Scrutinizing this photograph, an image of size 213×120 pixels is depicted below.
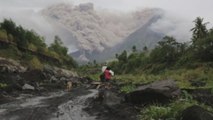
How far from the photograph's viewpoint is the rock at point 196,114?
47.7 feet

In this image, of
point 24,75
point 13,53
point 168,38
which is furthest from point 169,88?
point 168,38

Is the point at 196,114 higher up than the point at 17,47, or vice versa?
the point at 17,47

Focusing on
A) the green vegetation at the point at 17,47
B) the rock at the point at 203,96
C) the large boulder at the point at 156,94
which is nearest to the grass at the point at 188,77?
the rock at the point at 203,96

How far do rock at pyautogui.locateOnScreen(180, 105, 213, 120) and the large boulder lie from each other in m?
5.81

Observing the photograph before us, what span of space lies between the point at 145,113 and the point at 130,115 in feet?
3.47

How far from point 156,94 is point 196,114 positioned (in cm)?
713

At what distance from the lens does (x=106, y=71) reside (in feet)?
105

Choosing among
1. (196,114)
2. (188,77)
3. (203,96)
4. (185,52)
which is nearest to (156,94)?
(203,96)

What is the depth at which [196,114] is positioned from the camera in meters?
14.7

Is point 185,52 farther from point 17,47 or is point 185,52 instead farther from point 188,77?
point 188,77

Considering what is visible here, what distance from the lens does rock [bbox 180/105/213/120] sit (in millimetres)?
14531

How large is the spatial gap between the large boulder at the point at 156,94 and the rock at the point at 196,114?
5.81 m

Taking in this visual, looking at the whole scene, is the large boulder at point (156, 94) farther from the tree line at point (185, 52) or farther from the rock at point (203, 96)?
the tree line at point (185, 52)

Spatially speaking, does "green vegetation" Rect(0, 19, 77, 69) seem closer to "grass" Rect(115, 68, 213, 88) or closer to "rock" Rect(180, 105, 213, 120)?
"grass" Rect(115, 68, 213, 88)
